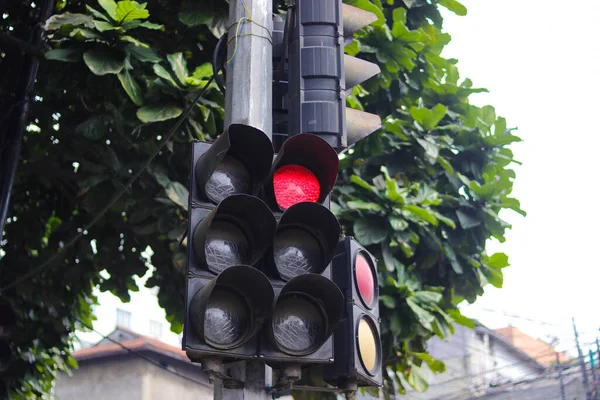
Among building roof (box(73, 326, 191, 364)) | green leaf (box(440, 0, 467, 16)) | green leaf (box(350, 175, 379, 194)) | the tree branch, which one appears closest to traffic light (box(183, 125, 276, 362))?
green leaf (box(350, 175, 379, 194))

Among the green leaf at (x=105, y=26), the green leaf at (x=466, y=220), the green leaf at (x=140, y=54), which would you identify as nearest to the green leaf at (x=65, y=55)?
the green leaf at (x=105, y=26)

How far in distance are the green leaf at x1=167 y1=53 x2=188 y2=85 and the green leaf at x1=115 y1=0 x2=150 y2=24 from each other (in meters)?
0.41

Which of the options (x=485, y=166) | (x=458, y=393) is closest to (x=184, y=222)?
(x=485, y=166)

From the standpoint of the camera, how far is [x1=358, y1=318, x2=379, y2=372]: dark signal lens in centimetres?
370

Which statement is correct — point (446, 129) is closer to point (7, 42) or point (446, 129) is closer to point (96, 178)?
point (96, 178)

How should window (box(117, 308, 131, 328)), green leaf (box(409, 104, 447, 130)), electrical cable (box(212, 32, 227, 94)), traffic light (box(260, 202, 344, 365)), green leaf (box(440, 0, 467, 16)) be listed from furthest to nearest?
window (box(117, 308, 131, 328))
green leaf (box(440, 0, 467, 16))
green leaf (box(409, 104, 447, 130))
electrical cable (box(212, 32, 227, 94))
traffic light (box(260, 202, 344, 365))

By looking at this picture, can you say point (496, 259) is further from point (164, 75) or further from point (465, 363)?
point (465, 363)

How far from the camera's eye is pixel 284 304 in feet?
11.5

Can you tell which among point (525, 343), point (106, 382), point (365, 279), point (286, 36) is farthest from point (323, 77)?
point (525, 343)

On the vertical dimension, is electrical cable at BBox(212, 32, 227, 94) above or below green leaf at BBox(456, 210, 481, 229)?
below

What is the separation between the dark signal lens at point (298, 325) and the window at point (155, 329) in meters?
32.3

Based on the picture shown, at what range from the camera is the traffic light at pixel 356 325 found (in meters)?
3.63

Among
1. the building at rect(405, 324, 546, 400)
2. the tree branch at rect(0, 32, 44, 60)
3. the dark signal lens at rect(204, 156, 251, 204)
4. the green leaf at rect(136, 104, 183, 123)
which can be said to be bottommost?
the dark signal lens at rect(204, 156, 251, 204)

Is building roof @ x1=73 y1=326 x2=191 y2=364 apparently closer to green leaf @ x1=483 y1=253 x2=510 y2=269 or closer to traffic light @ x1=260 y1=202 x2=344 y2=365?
green leaf @ x1=483 y1=253 x2=510 y2=269
